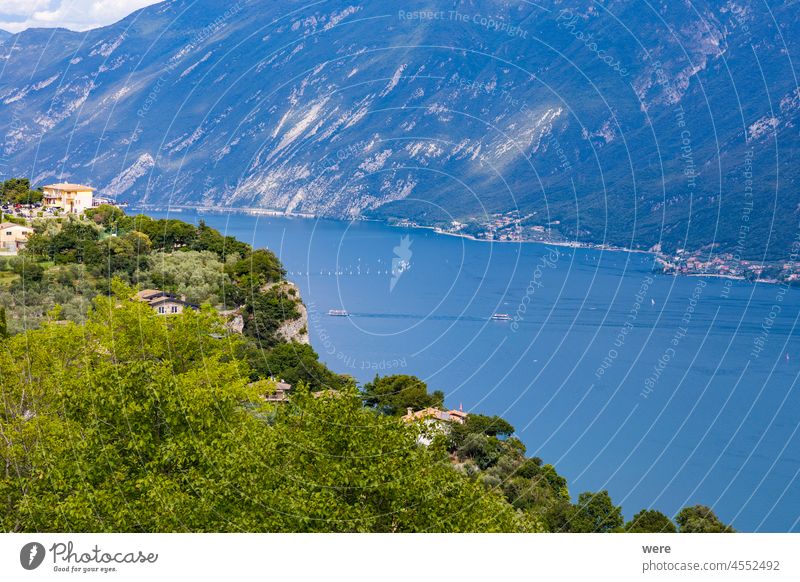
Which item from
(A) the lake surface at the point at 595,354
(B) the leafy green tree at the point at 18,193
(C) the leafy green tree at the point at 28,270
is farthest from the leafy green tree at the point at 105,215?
(C) the leafy green tree at the point at 28,270

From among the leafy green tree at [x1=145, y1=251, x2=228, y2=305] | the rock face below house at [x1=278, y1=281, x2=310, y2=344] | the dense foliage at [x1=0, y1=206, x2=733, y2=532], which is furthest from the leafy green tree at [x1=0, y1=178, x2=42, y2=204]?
the dense foliage at [x1=0, y1=206, x2=733, y2=532]

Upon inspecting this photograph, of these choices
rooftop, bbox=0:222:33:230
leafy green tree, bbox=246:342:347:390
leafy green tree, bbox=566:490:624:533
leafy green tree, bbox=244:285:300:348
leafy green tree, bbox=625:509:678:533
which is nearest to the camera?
leafy green tree, bbox=566:490:624:533

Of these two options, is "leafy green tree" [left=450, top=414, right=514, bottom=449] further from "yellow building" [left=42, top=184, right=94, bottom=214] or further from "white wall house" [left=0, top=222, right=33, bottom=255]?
"yellow building" [left=42, top=184, right=94, bottom=214]

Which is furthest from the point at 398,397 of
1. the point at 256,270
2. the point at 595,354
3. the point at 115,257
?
the point at 595,354

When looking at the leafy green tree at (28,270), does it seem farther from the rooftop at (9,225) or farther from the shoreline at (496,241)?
the shoreline at (496,241)

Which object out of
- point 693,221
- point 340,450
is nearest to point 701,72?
point 693,221

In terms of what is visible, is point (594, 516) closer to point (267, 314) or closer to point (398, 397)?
point (398, 397)
